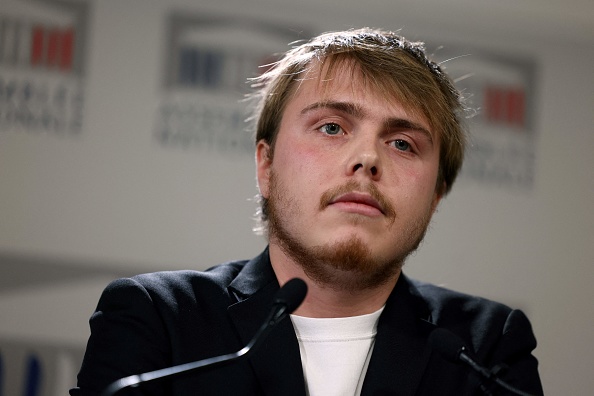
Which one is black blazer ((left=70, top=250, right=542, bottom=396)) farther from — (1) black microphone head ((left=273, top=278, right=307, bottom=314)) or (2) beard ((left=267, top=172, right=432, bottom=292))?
(1) black microphone head ((left=273, top=278, right=307, bottom=314))

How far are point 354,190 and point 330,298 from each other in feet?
1.12

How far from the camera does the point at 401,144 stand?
2.15m

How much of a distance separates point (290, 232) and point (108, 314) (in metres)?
0.50

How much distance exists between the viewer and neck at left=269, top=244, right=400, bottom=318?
7.06 ft

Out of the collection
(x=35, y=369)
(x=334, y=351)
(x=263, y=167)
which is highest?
(x=263, y=167)

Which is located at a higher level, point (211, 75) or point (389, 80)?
point (389, 80)

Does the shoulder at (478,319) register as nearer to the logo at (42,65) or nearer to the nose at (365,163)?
the nose at (365,163)

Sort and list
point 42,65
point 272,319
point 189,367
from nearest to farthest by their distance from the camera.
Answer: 1. point 189,367
2. point 272,319
3. point 42,65

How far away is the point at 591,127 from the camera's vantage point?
4.12 metres

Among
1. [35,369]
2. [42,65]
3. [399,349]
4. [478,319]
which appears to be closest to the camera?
[399,349]

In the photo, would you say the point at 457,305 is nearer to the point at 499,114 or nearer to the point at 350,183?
the point at 350,183

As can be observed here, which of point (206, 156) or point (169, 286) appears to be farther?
point (206, 156)

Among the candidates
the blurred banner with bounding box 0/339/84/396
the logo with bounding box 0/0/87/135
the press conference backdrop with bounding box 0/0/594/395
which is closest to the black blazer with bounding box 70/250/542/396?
the press conference backdrop with bounding box 0/0/594/395

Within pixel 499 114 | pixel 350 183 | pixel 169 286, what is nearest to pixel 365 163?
Answer: pixel 350 183
